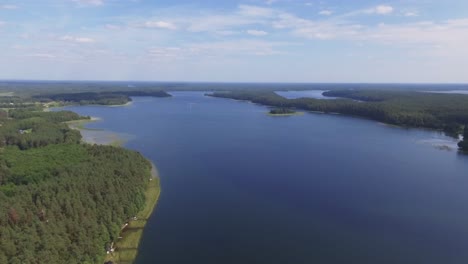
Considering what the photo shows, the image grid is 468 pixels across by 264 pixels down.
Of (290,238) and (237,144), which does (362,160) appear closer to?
(237,144)

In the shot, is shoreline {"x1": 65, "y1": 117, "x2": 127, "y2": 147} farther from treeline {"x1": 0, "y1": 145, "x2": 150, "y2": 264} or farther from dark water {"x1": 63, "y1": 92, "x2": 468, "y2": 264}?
treeline {"x1": 0, "y1": 145, "x2": 150, "y2": 264}

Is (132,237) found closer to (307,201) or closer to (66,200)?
(66,200)

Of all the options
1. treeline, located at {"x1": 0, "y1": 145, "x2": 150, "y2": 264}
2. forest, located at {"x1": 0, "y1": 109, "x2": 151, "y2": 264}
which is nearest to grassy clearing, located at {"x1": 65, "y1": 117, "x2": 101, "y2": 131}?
forest, located at {"x1": 0, "y1": 109, "x2": 151, "y2": 264}

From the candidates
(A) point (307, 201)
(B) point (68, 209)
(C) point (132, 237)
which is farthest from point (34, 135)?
(A) point (307, 201)

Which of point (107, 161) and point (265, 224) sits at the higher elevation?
point (107, 161)

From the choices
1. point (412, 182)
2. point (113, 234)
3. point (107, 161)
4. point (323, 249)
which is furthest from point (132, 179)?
point (412, 182)

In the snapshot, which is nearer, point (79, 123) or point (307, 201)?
point (307, 201)

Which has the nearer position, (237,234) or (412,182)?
(237,234)
